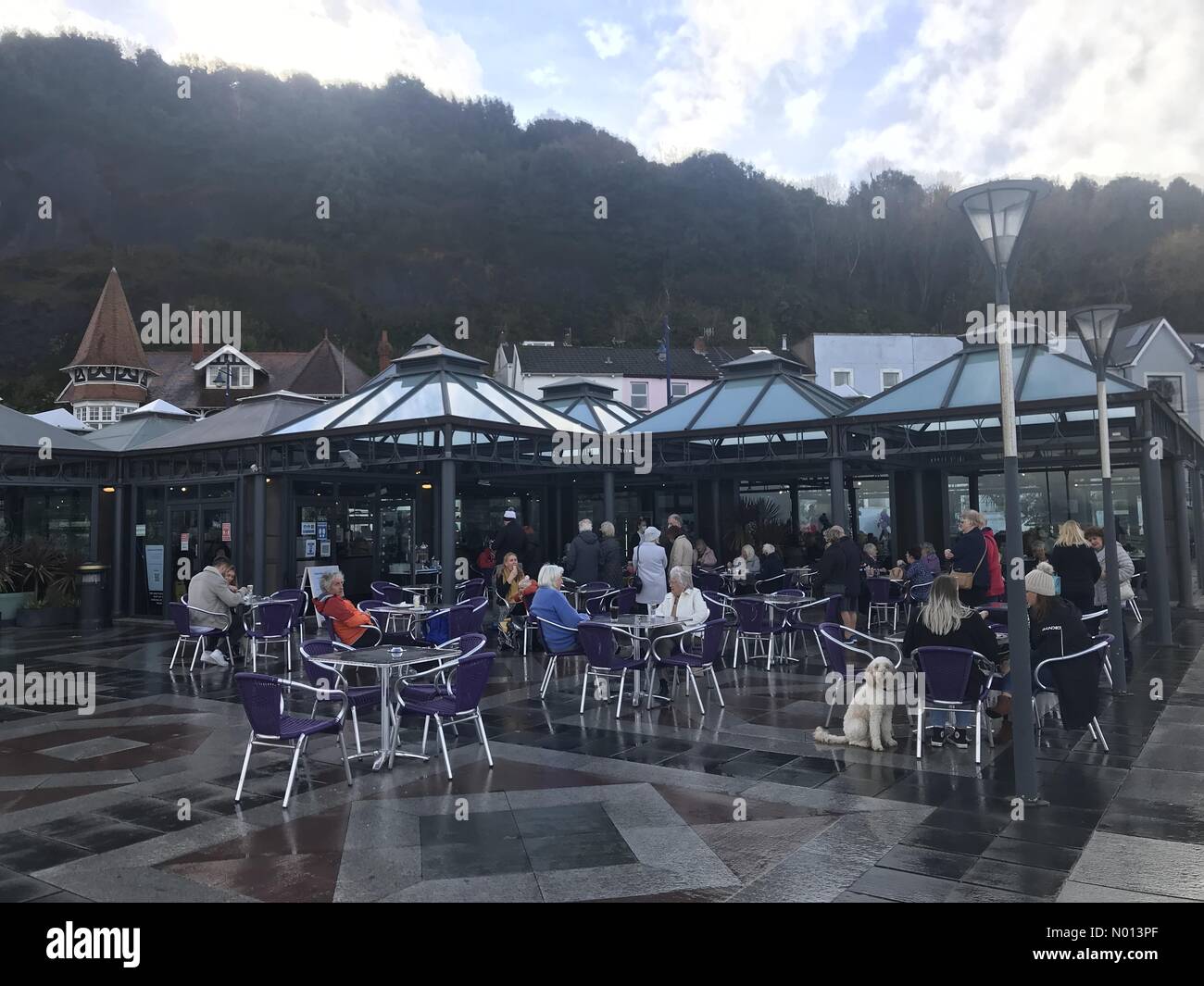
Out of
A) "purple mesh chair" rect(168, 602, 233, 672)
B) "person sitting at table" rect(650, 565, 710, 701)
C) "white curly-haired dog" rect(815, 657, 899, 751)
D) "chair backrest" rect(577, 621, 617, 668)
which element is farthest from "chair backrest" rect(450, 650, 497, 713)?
"purple mesh chair" rect(168, 602, 233, 672)

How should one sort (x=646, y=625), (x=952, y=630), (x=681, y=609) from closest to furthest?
(x=952, y=630) < (x=646, y=625) < (x=681, y=609)

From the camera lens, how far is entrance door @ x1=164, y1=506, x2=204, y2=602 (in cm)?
1580

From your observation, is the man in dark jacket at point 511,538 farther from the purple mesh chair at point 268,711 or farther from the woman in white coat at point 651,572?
the purple mesh chair at point 268,711

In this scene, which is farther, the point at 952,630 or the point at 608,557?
the point at 608,557

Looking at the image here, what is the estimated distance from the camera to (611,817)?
16.0ft

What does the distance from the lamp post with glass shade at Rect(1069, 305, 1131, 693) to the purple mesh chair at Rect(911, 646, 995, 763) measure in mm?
2820

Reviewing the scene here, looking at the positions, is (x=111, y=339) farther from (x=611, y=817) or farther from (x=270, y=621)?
(x=611, y=817)

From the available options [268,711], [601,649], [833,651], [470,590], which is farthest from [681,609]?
[470,590]

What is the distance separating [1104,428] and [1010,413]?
454 centimetres

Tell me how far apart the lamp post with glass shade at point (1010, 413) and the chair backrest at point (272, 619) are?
7.94 m

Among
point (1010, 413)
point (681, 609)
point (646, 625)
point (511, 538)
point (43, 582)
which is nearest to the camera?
point (1010, 413)

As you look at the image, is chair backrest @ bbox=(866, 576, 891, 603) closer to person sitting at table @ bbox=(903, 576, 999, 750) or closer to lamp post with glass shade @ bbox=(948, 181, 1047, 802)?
person sitting at table @ bbox=(903, 576, 999, 750)
